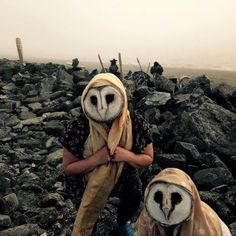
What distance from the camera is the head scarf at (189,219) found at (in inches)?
117

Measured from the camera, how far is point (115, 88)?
361cm

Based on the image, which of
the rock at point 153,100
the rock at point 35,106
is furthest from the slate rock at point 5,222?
the rock at point 35,106

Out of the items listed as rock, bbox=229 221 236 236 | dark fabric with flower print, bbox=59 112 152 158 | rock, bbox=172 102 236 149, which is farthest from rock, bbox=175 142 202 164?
dark fabric with flower print, bbox=59 112 152 158

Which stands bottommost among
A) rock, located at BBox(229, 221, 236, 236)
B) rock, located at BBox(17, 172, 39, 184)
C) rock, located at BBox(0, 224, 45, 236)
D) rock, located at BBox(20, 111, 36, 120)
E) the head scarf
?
rock, located at BBox(20, 111, 36, 120)

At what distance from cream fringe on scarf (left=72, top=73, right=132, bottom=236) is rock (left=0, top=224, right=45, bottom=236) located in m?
1.74

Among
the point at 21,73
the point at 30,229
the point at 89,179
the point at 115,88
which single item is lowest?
the point at 21,73

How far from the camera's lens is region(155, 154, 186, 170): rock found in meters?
7.14

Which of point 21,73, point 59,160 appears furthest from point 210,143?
point 21,73

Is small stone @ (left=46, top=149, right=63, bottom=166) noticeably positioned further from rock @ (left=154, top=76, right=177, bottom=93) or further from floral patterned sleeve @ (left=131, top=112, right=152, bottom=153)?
floral patterned sleeve @ (left=131, top=112, right=152, bottom=153)

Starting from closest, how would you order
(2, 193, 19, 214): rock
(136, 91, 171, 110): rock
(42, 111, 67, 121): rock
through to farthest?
(2, 193, 19, 214): rock → (136, 91, 171, 110): rock → (42, 111, 67, 121): rock

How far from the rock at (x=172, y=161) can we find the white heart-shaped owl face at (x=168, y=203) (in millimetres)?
4186

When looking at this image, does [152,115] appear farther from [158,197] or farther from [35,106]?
[158,197]

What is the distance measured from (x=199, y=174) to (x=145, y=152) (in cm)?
295

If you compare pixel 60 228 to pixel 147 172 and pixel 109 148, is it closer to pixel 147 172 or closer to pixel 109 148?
pixel 147 172
